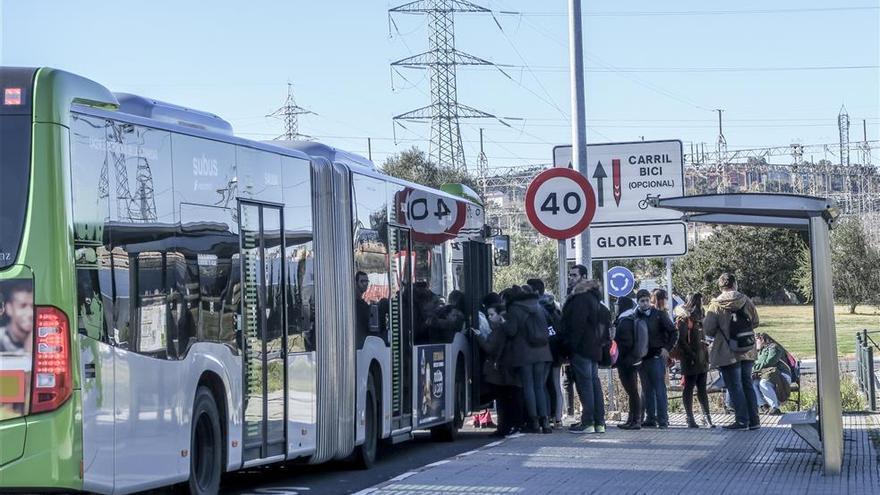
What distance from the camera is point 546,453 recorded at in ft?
48.0

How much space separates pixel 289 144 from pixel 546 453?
4.02m

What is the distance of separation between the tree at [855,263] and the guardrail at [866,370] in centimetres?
5312

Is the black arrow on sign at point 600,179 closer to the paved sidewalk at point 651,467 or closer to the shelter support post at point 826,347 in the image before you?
the paved sidewalk at point 651,467

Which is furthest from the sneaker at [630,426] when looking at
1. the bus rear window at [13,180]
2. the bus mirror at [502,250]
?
the bus rear window at [13,180]

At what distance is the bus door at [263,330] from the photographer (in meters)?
11.5

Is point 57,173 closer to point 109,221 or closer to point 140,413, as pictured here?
point 109,221

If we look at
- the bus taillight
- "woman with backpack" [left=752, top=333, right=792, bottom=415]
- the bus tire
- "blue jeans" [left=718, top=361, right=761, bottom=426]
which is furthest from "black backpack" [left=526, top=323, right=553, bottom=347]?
the bus taillight

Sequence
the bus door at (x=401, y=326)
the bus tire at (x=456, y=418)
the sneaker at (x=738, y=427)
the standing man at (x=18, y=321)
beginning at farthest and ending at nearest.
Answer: the bus tire at (x=456, y=418) < the sneaker at (x=738, y=427) < the bus door at (x=401, y=326) < the standing man at (x=18, y=321)

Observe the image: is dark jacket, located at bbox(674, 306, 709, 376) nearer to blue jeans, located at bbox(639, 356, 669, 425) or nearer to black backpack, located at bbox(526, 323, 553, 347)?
blue jeans, located at bbox(639, 356, 669, 425)

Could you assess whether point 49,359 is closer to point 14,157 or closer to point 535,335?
point 14,157

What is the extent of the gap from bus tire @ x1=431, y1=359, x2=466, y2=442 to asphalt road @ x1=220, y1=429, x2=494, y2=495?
11 cm

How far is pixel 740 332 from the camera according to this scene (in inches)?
669

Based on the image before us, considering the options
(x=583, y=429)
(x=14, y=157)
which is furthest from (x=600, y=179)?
(x=14, y=157)

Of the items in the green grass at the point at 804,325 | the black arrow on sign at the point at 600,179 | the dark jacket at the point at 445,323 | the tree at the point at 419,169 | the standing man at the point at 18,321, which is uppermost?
the tree at the point at 419,169
